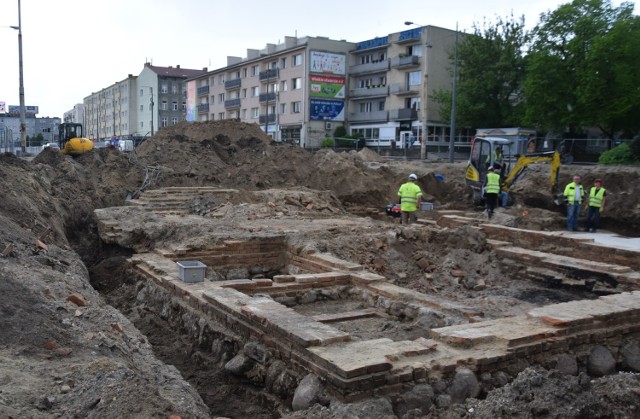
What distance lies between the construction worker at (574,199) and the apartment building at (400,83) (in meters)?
22.7

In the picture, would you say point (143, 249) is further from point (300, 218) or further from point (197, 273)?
point (300, 218)

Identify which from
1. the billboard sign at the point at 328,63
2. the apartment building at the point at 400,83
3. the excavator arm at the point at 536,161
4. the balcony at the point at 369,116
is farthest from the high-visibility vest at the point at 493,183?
the billboard sign at the point at 328,63

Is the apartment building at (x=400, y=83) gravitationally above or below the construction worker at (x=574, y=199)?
above

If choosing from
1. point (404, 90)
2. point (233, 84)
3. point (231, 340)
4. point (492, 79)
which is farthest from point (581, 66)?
point (233, 84)

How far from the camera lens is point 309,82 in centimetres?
4350

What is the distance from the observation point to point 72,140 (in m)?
24.5

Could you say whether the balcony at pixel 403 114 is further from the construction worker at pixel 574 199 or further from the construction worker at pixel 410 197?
the construction worker at pixel 410 197

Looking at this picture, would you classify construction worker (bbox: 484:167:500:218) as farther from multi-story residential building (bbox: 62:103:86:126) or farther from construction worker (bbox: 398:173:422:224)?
multi-story residential building (bbox: 62:103:86:126)

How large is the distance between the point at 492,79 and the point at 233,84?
27.8 m

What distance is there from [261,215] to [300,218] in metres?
1.03

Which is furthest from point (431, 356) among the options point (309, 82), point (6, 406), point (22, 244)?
point (309, 82)

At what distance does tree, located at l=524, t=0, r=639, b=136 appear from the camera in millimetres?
24422

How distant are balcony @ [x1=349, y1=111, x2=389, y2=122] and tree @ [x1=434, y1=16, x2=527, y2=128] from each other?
28.0 feet

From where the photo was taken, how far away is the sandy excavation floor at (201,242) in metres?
4.26
